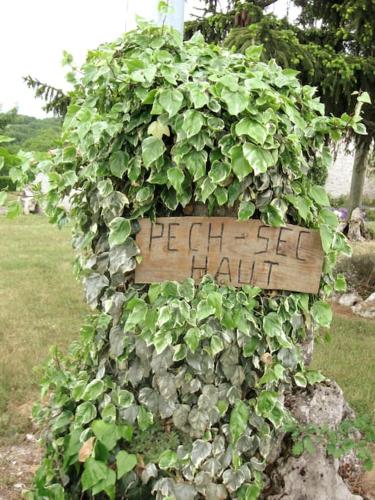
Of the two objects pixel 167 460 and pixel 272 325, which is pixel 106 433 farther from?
pixel 272 325

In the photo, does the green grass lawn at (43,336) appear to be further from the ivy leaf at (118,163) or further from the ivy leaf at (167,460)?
the ivy leaf at (118,163)

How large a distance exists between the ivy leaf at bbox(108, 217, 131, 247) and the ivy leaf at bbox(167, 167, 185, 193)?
0.94 ft

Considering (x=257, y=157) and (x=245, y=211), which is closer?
(x=257, y=157)

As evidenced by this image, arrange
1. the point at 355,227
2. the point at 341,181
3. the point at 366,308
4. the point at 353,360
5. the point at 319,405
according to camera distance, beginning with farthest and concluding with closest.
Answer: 1. the point at 341,181
2. the point at 355,227
3. the point at 366,308
4. the point at 353,360
5. the point at 319,405

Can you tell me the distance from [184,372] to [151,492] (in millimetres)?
557

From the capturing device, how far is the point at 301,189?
2.56 metres

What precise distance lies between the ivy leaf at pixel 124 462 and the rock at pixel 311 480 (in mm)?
780

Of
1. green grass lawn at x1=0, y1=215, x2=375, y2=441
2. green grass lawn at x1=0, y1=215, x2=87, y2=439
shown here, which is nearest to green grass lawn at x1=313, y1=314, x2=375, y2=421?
green grass lawn at x1=0, y1=215, x2=375, y2=441

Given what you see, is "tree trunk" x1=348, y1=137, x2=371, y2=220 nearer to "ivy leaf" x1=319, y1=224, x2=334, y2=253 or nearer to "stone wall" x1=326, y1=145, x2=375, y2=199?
"ivy leaf" x1=319, y1=224, x2=334, y2=253

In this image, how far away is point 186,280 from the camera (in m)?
2.46

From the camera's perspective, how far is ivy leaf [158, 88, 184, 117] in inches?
86.7

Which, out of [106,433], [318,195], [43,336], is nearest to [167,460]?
[106,433]

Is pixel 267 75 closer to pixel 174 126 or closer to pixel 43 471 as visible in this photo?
pixel 174 126

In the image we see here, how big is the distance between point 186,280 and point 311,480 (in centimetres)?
123
